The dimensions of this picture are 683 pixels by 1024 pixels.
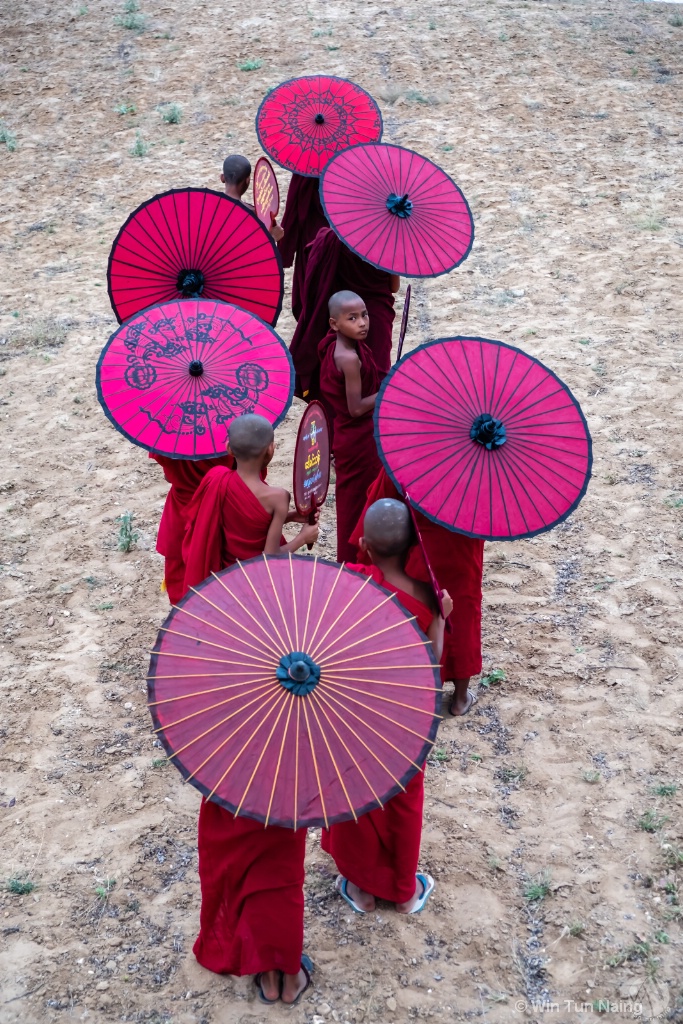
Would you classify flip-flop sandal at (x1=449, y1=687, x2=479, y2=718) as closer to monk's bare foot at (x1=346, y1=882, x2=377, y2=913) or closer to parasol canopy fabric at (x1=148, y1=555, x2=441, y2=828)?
monk's bare foot at (x1=346, y1=882, x2=377, y2=913)

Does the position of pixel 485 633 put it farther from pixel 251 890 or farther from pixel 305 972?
pixel 251 890

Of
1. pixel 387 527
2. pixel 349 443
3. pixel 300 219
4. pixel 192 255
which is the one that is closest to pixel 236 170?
pixel 300 219

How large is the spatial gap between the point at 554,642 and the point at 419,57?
10.8m

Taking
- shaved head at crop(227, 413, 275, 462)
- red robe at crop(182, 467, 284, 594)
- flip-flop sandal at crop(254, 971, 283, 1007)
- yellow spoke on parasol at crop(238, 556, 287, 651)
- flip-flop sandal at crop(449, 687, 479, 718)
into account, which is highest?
shaved head at crop(227, 413, 275, 462)

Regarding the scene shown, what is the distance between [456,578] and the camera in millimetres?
4176

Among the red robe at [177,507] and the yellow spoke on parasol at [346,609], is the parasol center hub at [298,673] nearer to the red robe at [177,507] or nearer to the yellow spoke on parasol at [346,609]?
the yellow spoke on parasol at [346,609]

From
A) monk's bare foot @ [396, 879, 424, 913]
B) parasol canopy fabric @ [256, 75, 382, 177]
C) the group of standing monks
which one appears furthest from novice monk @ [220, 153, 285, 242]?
monk's bare foot @ [396, 879, 424, 913]

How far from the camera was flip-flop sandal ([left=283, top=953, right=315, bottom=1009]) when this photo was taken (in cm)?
318

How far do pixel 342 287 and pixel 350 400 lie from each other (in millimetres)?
1302

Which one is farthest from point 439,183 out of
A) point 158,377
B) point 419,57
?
point 419,57

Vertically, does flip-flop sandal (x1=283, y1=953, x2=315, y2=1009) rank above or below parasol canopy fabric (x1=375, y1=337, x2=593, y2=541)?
below

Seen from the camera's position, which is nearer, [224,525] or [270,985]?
[270,985]

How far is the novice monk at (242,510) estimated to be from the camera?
3.71 m

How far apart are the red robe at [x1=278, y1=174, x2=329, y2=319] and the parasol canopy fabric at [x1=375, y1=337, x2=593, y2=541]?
3625 millimetres
